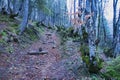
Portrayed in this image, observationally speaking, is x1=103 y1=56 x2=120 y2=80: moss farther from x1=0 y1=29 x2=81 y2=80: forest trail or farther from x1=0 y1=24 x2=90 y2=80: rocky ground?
x1=0 y1=29 x2=81 y2=80: forest trail

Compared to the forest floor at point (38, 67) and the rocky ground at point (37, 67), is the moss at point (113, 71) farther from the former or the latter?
the rocky ground at point (37, 67)

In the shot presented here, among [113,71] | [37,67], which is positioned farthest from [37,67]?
[113,71]

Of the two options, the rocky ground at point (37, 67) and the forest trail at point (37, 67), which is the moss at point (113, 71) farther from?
the forest trail at point (37, 67)

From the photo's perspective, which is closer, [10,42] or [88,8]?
[88,8]

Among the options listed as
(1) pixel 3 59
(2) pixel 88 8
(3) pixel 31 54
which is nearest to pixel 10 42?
(3) pixel 31 54

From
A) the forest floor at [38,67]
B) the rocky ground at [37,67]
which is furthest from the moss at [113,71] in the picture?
the rocky ground at [37,67]

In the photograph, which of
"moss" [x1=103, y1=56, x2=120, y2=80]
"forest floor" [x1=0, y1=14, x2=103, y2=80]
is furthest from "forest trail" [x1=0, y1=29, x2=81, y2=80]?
"moss" [x1=103, y1=56, x2=120, y2=80]

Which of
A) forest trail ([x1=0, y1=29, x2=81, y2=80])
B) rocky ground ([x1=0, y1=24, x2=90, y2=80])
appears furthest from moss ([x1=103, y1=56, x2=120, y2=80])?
forest trail ([x1=0, y1=29, x2=81, y2=80])

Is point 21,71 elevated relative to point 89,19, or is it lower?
lower

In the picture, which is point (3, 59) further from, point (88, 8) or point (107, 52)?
point (107, 52)

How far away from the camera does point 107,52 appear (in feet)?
52.0

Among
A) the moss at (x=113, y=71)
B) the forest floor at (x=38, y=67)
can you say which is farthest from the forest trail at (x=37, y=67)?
the moss at (x=113, y=71)

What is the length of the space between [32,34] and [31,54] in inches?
242

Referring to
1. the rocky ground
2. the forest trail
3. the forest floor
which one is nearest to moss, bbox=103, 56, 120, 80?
the forest floor
